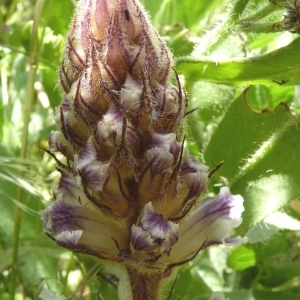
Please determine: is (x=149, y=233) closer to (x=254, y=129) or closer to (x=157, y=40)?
(x=157, y=40)

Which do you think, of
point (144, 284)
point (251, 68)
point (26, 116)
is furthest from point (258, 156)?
point (26, 116)

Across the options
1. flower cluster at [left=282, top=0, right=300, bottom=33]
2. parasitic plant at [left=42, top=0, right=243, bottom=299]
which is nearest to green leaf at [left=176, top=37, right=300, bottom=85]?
flower cluster at [left=282, top=0, right=300, bottom=33]

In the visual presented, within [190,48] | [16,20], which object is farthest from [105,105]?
[16,20]

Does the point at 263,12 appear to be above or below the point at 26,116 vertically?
above

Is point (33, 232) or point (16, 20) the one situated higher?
point (16, 20)

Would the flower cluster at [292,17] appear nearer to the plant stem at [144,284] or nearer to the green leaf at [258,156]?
the green leaf at [258,156]

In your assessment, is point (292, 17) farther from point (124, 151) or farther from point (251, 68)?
point (124, 151)

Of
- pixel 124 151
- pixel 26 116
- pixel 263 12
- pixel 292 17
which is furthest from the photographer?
pixel 26 116
